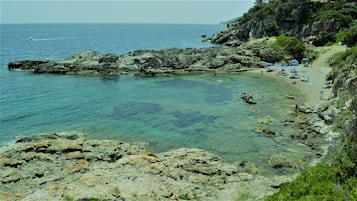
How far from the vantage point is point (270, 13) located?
107188mm

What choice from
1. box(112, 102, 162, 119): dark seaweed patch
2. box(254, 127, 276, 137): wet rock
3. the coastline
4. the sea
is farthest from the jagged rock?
the coastline

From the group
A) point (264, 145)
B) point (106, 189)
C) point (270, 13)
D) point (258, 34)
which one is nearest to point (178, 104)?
point (264, 145)

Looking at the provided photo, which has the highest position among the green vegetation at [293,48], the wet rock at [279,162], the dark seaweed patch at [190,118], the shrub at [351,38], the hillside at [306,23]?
the hillside at [306,23]

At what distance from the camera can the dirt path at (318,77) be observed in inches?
1646

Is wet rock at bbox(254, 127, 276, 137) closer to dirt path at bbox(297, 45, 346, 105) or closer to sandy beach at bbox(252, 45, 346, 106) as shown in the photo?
sandy beach at bbox(252, 45, 346, 106)

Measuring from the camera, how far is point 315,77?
172 feet

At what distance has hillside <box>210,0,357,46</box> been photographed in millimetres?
79000

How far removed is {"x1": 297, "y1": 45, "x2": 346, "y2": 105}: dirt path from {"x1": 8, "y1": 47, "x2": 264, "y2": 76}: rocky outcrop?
12.1 meters

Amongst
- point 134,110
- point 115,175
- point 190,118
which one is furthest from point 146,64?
point 115,175

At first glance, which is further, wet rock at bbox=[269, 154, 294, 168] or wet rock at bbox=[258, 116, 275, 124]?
wet rock at bbox=[258, 116, 275, 124]

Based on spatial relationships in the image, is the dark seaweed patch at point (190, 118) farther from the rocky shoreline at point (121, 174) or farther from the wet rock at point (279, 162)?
the wet rock at point (279, 162)

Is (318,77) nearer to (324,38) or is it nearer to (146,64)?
(324,38)

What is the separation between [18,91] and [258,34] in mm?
82454

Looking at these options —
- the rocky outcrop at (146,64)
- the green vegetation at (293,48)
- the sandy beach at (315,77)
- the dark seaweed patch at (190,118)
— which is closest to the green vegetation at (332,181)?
the dark seaweed patch at (190,118)
